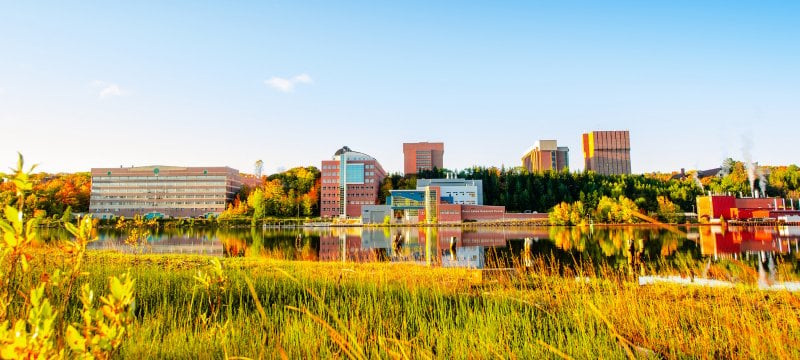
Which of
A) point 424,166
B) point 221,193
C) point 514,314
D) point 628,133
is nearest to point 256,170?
point 221,193

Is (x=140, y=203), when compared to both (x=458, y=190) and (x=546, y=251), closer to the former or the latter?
(x=458, y=190)

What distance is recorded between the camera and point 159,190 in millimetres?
86625

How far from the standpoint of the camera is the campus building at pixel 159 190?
85.4 metres

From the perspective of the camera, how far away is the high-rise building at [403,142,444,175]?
5994 inches

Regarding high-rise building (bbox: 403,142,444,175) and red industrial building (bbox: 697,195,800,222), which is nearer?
red industrial building (bbox: 697,195,800,222)

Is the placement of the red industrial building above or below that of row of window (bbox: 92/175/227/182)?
below

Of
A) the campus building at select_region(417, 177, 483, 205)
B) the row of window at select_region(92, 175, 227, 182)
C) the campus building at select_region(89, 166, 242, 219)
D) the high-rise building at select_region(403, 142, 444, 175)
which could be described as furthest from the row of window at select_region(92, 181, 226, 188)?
the high-rise building at select_region(403, 142, 444, 175)

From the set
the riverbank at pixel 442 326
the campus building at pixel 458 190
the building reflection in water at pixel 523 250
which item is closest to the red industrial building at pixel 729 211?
the building reflection in water at pixel 523 250

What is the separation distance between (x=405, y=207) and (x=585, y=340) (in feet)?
254

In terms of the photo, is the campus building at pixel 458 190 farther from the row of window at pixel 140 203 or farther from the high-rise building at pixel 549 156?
the high-rise building at pixel 549 156

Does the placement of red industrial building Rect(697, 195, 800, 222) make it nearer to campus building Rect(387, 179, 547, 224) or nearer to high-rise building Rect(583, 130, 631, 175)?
campus building Rect(387, 179, 547, 224)

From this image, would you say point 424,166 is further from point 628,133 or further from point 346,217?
point 628,133

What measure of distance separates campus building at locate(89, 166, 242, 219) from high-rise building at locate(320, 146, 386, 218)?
69.3 feet

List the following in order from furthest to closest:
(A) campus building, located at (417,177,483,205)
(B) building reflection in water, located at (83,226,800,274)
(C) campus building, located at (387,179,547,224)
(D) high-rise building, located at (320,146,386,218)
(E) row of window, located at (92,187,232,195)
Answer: (A) campus building, located at (417,177,483,205)
(E) row of window, located at (92,187,232,195)
(D) high-rise building, located at (320,146,386,218)
(C) campus building, located at (387,179,547,224)
(B) building reflection in water, located at (83,226,800,274)
